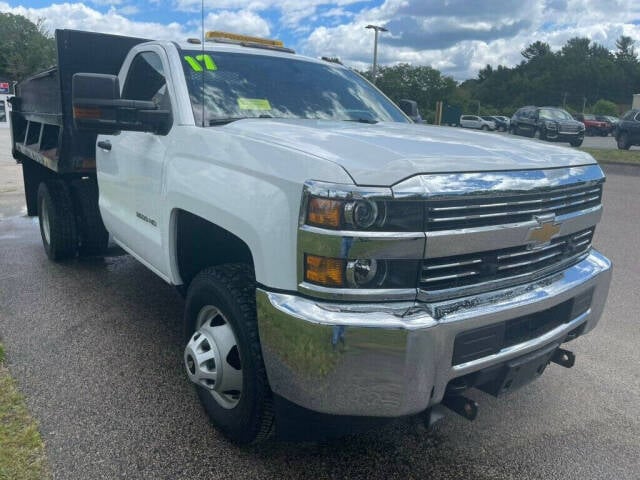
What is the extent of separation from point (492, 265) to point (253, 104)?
69.3 inches

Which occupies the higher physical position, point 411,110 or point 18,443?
point 411,110

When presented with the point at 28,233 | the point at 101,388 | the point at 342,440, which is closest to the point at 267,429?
the point at 342,440

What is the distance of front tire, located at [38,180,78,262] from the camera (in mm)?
5539

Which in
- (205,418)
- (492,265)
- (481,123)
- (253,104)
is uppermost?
(253,104)

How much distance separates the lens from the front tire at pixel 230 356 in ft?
7.97

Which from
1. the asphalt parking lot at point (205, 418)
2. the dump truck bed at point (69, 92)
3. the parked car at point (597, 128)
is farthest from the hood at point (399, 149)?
the parked car at point (597, 128)

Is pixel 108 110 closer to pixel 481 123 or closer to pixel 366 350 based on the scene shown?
pixel 366 350

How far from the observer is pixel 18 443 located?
2.69 meters

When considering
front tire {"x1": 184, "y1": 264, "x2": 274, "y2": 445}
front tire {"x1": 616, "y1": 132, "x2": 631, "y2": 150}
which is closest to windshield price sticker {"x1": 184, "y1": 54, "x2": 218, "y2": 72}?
front tire {"x1": 184, "y1": 264, "x2": 274, "y2": 445}

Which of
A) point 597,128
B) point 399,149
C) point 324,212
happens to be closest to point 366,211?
point 324,212

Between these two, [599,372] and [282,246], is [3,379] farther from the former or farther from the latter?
[599,372]

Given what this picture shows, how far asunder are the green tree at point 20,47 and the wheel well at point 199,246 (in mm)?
52929

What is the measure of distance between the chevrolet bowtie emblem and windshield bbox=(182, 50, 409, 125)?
1584 mm

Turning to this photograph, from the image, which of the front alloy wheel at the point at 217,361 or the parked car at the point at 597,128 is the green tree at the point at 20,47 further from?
the front alloy wheel at the point at 217,361
